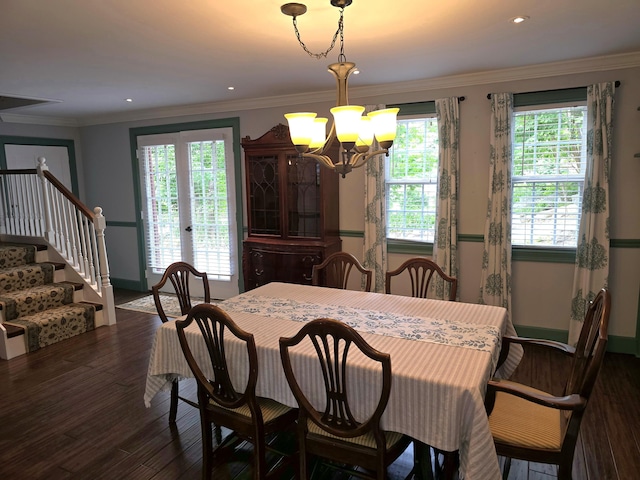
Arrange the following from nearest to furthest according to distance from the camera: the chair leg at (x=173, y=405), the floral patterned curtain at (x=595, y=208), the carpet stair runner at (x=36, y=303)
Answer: the chair leg at (x=173, y=405), the floral patterned curtain at (x=595, y=208), the carpet stair runner at (x=36, y=303)

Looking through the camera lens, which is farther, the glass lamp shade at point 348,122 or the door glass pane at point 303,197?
the door glass pane at point 303,197

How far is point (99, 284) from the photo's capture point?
14.8ft

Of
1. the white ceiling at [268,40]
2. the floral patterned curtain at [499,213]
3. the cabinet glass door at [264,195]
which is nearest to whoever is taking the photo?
the white ceiling at [268,40]

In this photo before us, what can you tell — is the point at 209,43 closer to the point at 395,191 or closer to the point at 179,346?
the point at 179,346

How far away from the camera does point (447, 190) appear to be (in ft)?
13.2

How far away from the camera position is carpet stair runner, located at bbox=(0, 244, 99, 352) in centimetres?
389

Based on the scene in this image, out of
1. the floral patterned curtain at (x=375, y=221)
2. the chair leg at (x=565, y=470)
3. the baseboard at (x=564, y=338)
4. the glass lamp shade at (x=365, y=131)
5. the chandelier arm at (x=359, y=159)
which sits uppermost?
the glass lamp shade at (x=365, y=131)

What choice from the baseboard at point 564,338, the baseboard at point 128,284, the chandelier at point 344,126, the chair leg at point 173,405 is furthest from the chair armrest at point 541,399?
the baseboard at point 128,284

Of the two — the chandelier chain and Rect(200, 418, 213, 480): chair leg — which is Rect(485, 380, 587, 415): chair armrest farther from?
the chandelier chain

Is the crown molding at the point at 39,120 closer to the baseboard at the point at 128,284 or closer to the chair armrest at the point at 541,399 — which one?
the baseboard at the point at 128,284

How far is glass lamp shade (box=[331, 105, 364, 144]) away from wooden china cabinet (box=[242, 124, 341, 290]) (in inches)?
86.9

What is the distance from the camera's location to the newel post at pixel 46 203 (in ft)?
15.0

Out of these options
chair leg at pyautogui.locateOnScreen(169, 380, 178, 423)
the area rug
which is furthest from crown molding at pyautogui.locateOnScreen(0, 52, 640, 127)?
chair leg at pyautogui.locateOnScreen(169, 380, 178, 423)

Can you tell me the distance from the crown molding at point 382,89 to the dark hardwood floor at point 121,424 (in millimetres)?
2440
